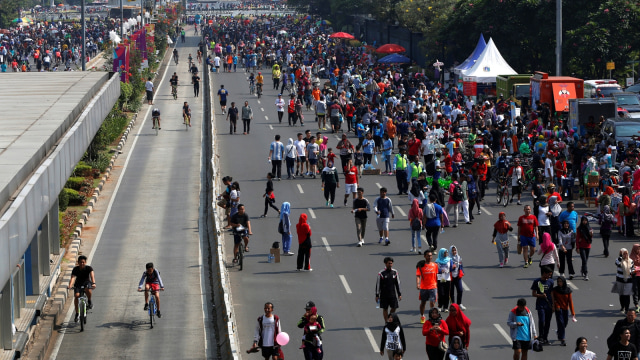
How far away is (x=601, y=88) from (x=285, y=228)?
77.0ft

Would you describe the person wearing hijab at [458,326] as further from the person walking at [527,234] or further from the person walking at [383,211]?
the person walking at [383,211]

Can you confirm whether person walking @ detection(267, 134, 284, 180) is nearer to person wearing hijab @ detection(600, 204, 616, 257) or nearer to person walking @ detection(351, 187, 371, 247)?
person walking @ detection(351, 187, 371, 247)

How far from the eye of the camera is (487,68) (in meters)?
50.4

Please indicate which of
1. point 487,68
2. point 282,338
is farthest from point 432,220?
point 487,68

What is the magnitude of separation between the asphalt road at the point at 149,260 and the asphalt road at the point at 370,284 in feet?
3.47

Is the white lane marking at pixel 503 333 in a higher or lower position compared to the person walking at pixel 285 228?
lower

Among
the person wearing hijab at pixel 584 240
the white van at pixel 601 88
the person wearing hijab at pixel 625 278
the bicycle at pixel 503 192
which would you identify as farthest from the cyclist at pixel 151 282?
the white van at pixel 601 88

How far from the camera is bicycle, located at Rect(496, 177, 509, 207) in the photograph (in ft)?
101

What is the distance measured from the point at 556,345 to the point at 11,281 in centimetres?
915

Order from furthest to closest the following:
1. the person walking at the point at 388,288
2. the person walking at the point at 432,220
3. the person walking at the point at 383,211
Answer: the person walking at the point at 383,211, the person walking at the point at 432,220, the person walking at the point at 388,288

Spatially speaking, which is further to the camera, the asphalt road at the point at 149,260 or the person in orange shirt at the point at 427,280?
the asphalt road at the point at 149,260

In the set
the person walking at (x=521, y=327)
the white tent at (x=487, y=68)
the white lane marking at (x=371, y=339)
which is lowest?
the white lane marking at (x=371, y=339)

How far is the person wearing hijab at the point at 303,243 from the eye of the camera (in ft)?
78.8

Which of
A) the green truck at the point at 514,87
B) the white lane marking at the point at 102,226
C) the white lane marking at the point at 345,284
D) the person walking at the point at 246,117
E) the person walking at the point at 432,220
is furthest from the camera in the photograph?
the green truck at the point at 514,87
